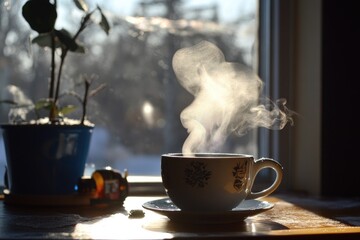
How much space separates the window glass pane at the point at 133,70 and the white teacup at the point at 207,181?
0.49 metres

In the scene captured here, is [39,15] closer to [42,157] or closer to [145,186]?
[42,157]

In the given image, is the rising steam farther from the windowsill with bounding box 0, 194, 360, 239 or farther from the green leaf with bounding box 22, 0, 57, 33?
the green leaf with bounding box 22, 0, 57, 33

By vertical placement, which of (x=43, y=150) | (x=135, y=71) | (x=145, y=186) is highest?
(x=135, y=71)

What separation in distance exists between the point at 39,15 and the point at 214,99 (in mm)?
377

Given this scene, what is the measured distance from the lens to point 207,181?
885mm

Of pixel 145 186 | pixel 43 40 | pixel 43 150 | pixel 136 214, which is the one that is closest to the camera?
pixel 136 214

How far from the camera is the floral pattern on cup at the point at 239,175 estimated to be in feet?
2.94

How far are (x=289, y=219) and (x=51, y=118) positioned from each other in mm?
504

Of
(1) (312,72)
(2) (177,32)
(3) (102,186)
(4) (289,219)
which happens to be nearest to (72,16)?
(2) (177,32)

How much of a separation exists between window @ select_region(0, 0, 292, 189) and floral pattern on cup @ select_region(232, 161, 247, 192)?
1.69ft

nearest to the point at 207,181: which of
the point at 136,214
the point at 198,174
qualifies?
the point at 198,174

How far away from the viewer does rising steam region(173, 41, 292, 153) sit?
3.78 feet

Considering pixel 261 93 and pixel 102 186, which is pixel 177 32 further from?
pixel 102 186

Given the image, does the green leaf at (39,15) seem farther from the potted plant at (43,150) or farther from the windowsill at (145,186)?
the windowsill at (145,186)
